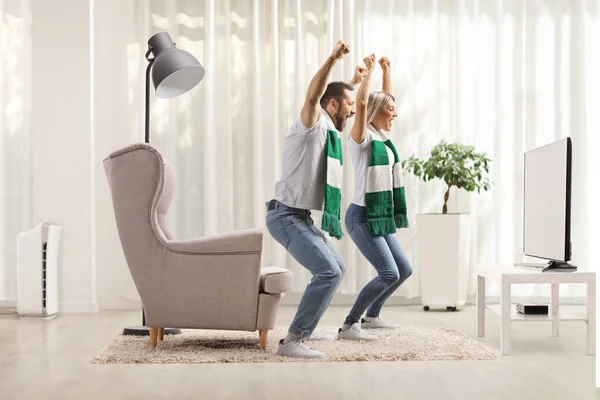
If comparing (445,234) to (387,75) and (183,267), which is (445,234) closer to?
(387,75)

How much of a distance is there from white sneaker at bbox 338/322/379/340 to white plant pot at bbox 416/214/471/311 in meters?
1.65

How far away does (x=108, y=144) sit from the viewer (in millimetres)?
6266

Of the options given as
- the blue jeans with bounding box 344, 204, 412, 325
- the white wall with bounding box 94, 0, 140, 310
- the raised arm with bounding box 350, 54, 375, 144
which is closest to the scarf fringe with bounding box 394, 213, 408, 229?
the blue jeans with bounding box 344, 204, 412, 325

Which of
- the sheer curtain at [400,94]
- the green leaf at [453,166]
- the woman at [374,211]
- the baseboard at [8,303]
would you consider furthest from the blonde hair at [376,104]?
the baseboard at [8,303]

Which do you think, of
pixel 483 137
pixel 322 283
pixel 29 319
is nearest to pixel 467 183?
pixel 483 137

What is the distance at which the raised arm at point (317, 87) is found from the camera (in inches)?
141

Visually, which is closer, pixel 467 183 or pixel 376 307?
pixel 376 307

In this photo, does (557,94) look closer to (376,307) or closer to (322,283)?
(376,307)

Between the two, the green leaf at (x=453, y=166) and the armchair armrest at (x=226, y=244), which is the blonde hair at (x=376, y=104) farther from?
the green leaf at (x=453, y=166)

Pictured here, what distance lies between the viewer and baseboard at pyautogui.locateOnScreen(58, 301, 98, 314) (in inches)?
236

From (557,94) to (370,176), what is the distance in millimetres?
2603

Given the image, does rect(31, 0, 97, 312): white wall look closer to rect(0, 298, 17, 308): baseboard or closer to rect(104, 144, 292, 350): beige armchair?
rect(0, 298, 17, 308): baseboard

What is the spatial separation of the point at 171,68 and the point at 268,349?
5.03 feet

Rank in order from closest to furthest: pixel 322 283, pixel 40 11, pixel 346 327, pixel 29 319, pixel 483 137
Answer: pixel 322 283 → pixel 346 327 → pixel 29 319 → pixel 40 11 → pixel 483 137
